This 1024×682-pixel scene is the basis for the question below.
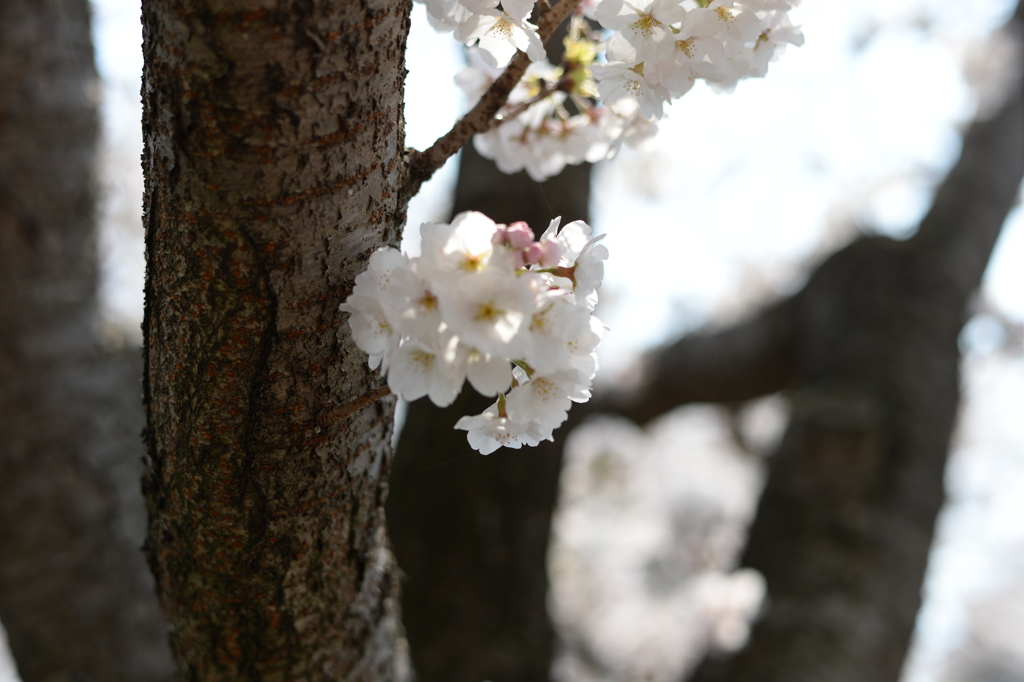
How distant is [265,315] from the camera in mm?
757

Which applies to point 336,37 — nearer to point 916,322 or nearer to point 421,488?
point 421,488

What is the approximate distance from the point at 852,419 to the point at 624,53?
1930 mm

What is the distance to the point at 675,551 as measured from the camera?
7590mm

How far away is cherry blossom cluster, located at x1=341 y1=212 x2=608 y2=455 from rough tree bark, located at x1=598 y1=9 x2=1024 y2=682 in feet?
5.25

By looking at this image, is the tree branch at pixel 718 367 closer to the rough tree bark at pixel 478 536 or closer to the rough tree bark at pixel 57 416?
the rough tree bark at pixel 478 536

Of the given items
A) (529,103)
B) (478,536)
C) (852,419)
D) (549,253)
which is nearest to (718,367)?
(852,419)

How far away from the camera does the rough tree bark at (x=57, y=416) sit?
175 cm

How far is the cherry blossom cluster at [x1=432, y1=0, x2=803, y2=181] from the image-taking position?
0.76 meters

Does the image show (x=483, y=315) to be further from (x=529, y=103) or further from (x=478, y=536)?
(x=478, y=536)

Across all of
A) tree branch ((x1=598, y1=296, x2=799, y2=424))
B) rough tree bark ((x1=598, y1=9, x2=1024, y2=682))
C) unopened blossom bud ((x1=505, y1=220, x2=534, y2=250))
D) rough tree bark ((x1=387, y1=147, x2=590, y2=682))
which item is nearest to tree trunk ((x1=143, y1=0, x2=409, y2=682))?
unopened blossom bud ((x1=505, y1=220, x2=534, y2=250))

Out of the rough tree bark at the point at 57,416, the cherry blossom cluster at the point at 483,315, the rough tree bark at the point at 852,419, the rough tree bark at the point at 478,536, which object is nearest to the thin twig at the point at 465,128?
the cherry blossom cluster at the point at 483,315

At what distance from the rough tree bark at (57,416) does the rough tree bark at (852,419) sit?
176 centimetres

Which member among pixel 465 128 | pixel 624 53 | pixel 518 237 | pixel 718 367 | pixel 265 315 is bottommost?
pixel 265 315

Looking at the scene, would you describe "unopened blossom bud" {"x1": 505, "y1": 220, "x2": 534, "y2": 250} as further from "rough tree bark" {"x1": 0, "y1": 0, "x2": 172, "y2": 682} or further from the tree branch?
the tree branch
